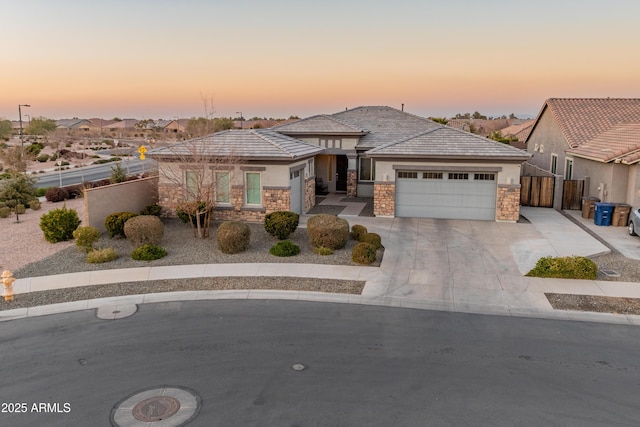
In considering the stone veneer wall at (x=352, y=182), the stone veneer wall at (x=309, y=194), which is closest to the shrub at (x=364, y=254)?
the stone veneer wall at (x=309, y=194)

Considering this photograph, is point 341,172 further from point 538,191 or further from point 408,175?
point 538,191

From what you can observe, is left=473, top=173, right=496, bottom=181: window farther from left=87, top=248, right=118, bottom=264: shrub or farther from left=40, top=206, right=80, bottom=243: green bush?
left=40, top=206, right=80, bottom=243: green bush

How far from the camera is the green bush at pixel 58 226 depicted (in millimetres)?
18938

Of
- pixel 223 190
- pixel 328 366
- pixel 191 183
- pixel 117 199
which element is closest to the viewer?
pixel 328 366

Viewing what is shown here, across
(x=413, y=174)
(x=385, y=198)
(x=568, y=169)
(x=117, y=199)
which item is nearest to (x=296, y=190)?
(x=385, y=198)

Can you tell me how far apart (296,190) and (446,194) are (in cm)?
688

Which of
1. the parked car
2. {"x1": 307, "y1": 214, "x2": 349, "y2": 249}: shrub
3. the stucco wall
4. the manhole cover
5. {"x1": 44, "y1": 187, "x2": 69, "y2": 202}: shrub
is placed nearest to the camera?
the manhole cover

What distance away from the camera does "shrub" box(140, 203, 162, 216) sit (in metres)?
22.2

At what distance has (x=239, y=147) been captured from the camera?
22609 mm

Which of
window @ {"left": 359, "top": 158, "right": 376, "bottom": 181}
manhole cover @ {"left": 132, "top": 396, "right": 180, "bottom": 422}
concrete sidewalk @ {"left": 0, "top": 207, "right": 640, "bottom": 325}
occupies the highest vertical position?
window @ {"left": 359, "top": 158, "right": 376, "bottom": 181}

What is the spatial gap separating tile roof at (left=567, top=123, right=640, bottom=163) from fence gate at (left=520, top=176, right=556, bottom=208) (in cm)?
213

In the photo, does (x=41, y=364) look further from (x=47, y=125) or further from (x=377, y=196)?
(x=47, y=125)

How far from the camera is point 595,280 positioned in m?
14.2

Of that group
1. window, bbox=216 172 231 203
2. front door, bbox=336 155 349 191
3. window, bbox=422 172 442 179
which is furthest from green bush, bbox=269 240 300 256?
front door, bbox=336 155 349 191
